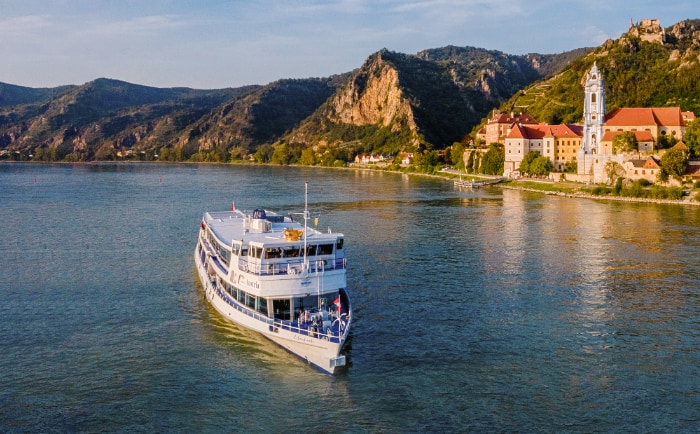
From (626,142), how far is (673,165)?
1434 cm

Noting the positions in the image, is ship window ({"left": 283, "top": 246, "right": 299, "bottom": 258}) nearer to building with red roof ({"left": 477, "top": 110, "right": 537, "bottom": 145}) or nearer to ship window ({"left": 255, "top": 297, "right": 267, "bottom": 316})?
ship window ({"left": 255, "top": 297, "right": 267, "bottom": 316})

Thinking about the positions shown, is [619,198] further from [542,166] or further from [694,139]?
[542,166]

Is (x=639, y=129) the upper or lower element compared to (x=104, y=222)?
upper

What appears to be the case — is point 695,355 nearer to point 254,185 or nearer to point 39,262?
point 39,262

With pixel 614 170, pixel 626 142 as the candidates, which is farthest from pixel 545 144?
pixel 614 170

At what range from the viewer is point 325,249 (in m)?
32.6

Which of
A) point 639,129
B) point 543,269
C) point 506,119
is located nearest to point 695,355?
point 543,269

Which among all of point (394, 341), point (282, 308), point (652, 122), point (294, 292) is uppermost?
point (652, 122)

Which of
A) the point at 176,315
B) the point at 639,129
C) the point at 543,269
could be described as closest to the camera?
the point at 176,315

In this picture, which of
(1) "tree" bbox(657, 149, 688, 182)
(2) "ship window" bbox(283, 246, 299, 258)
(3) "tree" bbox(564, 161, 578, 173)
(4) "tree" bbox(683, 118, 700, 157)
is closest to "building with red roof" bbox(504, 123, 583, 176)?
(3) "tree" bbox(564, 161, 578, 173)

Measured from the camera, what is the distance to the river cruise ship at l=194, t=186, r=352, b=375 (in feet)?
95.2

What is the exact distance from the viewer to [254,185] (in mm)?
138500

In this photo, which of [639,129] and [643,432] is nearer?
[643,432]

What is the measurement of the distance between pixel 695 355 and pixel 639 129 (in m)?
94.1
